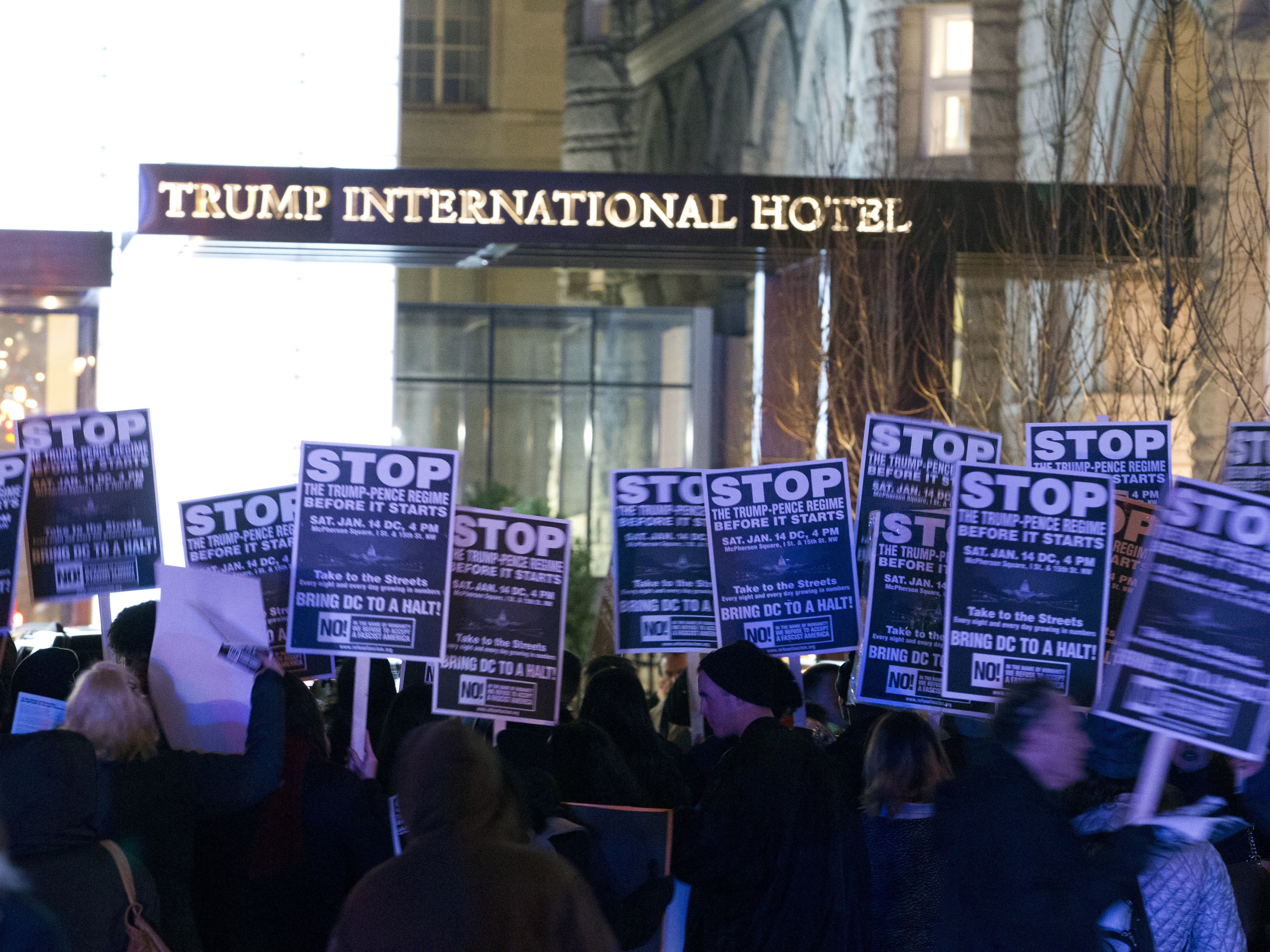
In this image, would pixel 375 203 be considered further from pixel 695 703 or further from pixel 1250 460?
pixel 1250 460

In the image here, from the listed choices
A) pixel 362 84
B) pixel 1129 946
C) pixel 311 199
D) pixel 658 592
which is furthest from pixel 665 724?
pixel 362 84

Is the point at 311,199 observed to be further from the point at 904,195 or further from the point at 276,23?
the point at 904,195

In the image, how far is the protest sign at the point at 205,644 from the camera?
19.6ft

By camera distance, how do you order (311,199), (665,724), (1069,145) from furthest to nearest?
(1069,145)
(311,199)
(665,724)

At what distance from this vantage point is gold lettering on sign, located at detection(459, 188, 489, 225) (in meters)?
15.5

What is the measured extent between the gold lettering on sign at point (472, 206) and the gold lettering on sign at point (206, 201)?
88.1 inches

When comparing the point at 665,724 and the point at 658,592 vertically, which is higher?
the point at 658,592

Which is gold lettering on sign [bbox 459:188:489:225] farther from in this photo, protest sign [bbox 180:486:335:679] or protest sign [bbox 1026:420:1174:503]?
protest sign [bbox 1026:420:1174:503]

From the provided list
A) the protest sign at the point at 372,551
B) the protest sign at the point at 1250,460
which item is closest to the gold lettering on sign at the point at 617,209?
the protest sign at the point at 1250,460

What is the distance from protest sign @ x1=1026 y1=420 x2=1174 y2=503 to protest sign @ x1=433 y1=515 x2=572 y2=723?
2427mm

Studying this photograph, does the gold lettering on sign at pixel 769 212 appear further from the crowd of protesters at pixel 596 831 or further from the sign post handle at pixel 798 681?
the crowd of protesters at pixel 596 831

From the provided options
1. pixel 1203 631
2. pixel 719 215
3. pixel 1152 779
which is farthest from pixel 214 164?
pixel 1152 779

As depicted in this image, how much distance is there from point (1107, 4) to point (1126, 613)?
434 inches

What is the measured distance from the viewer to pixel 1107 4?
1427 centimetres
